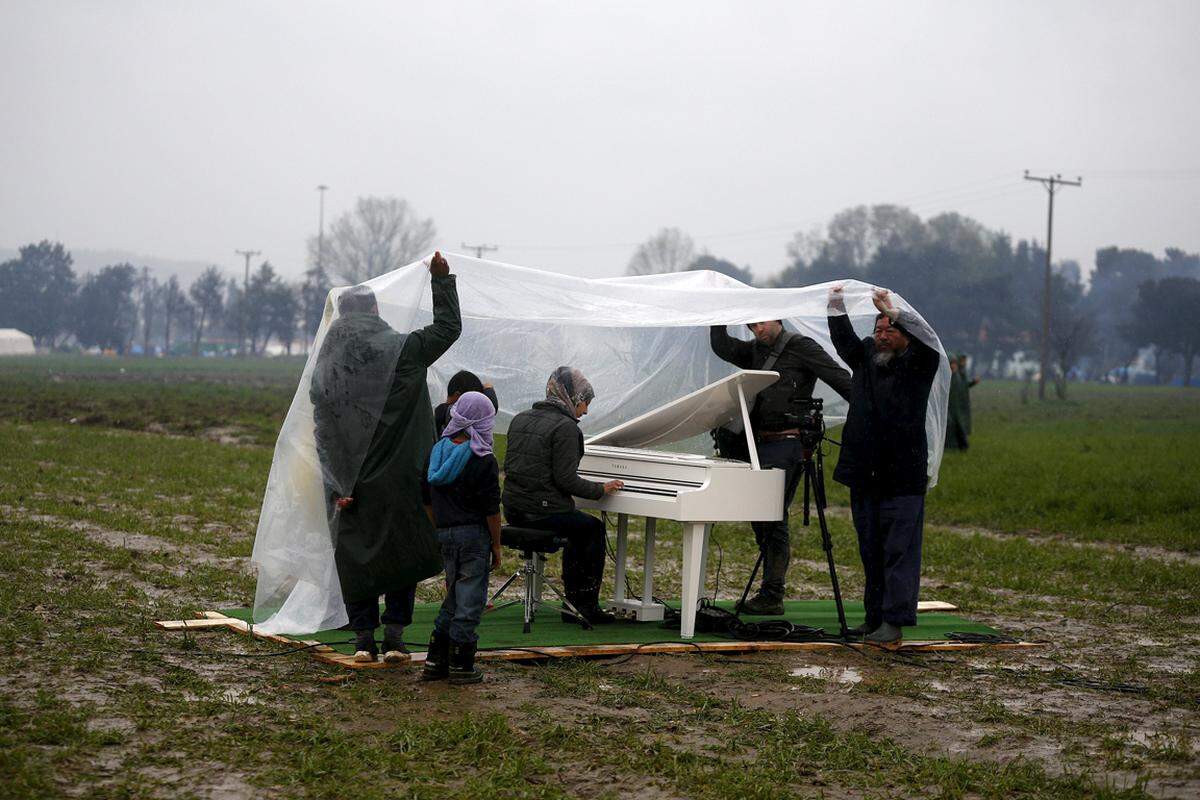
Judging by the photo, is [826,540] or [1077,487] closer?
[826,540]

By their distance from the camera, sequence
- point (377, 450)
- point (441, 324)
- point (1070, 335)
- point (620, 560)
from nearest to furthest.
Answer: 1. point (377, 450)
2. point (441, 324)
3. point (620, 560)
4. point (1070, 335)

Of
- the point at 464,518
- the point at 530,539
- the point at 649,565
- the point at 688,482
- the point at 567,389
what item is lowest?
the point at 649,565

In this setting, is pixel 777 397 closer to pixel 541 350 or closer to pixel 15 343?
pixel 541 350

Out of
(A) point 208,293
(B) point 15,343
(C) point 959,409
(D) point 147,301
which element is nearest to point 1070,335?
(C) point 959,409

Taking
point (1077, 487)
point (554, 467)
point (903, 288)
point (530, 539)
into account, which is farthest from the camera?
point (903, 288)

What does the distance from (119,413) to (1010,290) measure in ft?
239

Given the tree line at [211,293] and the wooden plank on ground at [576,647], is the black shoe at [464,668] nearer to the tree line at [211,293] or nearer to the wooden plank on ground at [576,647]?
the wooden plank on ground at [576,647]

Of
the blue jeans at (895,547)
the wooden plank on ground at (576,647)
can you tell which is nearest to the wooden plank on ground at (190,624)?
the wooden plank on ground at (576,647)

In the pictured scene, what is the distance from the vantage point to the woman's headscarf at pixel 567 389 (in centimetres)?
814

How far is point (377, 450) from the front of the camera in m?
7.14

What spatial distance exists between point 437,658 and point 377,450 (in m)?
1.17

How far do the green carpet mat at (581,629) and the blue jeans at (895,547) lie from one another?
1.71 feet

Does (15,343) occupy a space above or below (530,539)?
above

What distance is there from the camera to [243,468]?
63.0 ft
